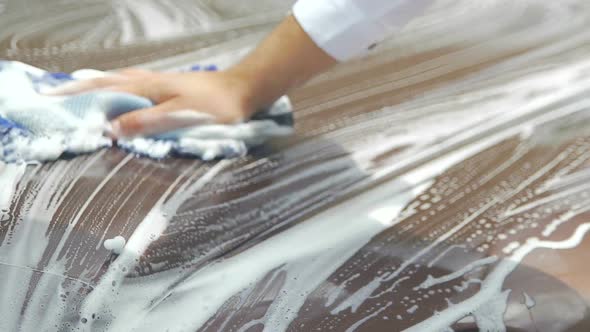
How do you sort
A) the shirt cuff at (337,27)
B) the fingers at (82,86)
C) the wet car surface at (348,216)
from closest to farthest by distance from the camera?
the wet car surface at (348,216)
the shirt cuff at (337,27)
the fingers at (82,86)

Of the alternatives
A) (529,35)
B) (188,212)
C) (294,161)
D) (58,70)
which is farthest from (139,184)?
(529,35)

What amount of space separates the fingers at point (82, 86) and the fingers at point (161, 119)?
6 cm

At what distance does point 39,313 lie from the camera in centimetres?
56

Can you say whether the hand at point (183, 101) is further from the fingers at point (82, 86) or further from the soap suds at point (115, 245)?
the soap suds at point (115, 245)

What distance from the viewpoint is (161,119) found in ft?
2.45

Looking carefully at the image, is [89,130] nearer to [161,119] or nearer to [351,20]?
[161,119]

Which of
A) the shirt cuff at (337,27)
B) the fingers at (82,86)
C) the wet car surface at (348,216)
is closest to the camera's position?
the wet car surface at (348,216)

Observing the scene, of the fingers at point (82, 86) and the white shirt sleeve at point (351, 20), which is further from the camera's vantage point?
the fingers at point (82, 86)

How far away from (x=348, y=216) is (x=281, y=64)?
0.58 feet

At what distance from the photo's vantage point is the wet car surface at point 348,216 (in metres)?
0.57

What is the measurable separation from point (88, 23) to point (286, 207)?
63 centimetres

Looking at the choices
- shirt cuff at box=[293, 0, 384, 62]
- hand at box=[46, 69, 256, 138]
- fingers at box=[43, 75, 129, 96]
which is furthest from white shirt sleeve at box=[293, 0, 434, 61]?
fingers at box=[43, 75, 129, 96]

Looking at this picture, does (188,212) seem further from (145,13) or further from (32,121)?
(145,13)

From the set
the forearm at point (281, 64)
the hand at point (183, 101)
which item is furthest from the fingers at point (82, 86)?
the forearm at point (281, 64)
